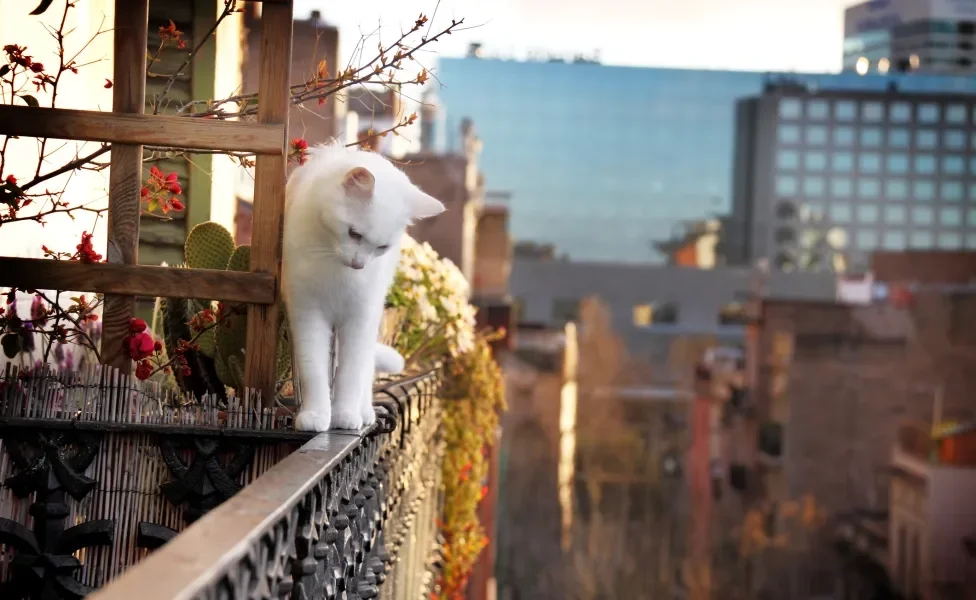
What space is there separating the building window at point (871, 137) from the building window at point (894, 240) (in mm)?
1311

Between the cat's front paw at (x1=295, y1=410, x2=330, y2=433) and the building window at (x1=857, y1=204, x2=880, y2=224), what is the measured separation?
1647 cm

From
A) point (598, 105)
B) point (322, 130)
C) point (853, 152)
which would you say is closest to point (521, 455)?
point (598, 105)

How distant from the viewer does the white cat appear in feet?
6.89

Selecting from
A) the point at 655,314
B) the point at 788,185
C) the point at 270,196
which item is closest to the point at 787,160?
the point at 788,185

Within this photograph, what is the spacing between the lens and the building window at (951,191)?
58.5 ft

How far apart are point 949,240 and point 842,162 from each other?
2014 mm

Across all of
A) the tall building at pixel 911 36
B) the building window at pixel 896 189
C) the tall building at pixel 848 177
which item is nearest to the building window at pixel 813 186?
the tall building at pixel 848 177

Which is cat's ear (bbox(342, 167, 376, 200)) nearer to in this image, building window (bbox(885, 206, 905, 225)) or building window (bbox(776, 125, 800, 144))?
building window (bbox(776, 125, 800, 144))

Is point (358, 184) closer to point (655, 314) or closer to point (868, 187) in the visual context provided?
point (655, 314)

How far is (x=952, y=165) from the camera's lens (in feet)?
58.7

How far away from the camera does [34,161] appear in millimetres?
3039

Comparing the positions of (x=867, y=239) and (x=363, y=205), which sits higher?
(x=867, y=239)

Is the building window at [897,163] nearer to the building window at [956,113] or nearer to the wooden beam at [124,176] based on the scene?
the building window at [956,113]

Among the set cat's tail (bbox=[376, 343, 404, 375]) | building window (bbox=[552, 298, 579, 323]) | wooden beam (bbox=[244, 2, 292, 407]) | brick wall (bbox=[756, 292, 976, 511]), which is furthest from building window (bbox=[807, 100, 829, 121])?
wooden beam (bbox=[244, 2, 292, 407])
